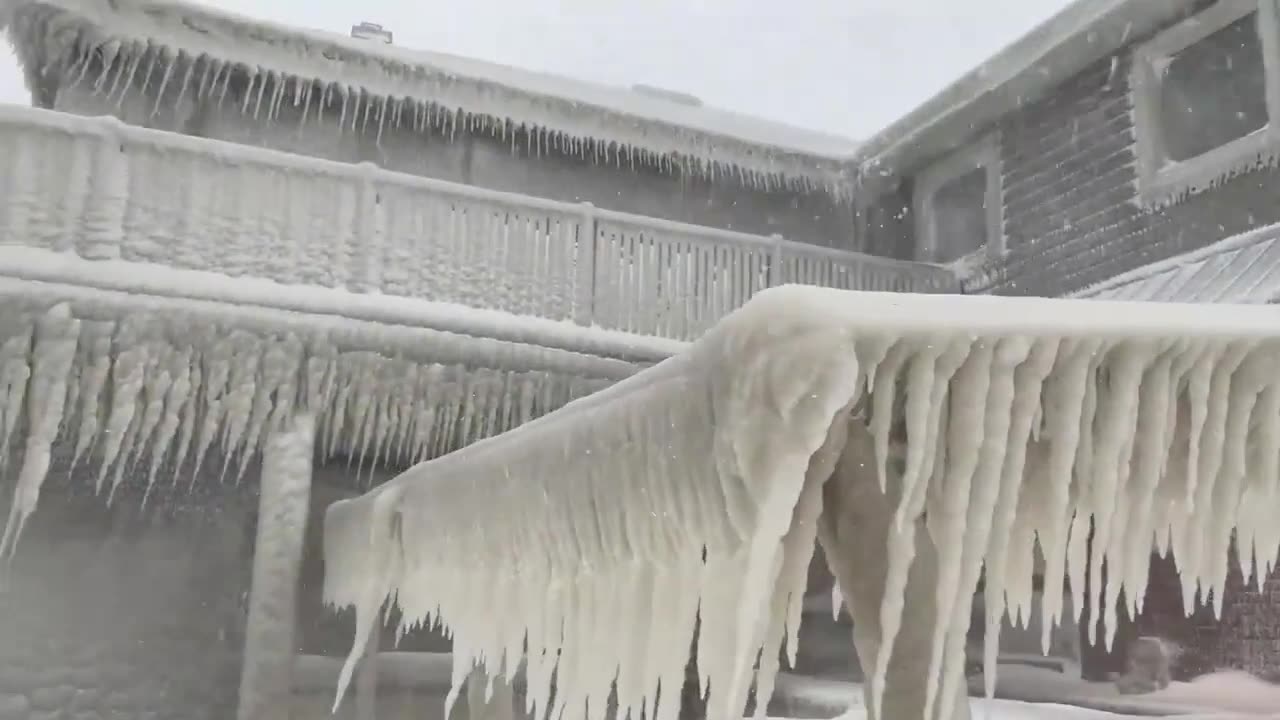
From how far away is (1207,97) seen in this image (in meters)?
9.95

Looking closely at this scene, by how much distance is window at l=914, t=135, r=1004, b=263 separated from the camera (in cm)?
1120

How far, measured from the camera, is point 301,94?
1023cm

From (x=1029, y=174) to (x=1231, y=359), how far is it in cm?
914

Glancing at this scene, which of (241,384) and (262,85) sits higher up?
(262,85)

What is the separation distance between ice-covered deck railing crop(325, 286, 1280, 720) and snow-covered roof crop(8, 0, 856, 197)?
7912 millimetres

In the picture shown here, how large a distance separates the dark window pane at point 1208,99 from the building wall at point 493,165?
13.2ft

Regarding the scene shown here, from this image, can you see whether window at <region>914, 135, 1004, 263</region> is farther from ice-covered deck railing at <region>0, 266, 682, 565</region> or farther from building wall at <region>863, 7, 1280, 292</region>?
ice-covered deck railing at <region>0, 266, 682, 565</region>

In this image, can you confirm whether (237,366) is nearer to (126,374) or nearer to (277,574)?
(126,374)

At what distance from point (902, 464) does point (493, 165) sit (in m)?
9.16

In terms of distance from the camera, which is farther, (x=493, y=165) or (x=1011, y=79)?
(x=493, y=165)

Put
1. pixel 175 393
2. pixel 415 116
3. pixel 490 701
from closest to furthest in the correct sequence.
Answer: pixel 490 701, pixel 175 393, pixel 415 116

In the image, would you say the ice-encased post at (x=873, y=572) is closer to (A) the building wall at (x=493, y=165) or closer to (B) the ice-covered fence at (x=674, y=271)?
(B) the ice-covered fence at (x=674, y=271)

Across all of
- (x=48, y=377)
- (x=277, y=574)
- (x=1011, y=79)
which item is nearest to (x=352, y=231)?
(x=48, y=377)

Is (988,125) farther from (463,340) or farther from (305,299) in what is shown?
(305,299)
